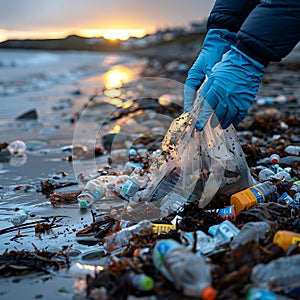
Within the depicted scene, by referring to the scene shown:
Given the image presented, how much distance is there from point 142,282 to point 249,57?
1678 millimetres

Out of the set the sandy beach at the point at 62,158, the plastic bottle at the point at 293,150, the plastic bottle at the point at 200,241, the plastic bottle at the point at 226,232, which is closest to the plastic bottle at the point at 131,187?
the sandy beach at the point at 62,158

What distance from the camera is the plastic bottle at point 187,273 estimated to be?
1941 mm

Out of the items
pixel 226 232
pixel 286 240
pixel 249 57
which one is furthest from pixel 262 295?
pixel 249 57

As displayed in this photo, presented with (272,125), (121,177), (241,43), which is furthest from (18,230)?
(272,125)

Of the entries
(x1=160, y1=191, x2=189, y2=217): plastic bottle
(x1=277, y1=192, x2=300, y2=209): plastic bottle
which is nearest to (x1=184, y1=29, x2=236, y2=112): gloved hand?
(x1=160, y1=191, x2=189, y2=217): plastic bottle

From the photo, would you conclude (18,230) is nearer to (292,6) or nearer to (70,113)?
(292,6)

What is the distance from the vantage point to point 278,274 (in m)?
2.00

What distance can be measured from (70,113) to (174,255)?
24.8 ft

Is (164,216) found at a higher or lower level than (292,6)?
lower

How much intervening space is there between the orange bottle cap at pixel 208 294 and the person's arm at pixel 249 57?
143 cm

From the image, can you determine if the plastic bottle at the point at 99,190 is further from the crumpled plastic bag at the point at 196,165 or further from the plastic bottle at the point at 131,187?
the crumpled plastic bag at the point at 196,165

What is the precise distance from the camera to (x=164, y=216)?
10.3ft

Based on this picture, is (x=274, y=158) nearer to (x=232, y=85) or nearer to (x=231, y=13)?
(x=231, y=13)

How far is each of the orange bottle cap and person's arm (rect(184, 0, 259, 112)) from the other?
1857 mm
